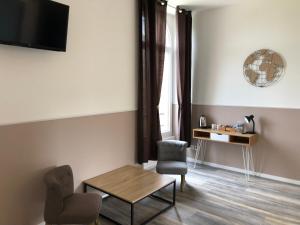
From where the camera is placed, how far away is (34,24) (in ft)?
7.23

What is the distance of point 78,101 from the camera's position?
281 centimetres

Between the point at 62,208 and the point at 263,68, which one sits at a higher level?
the point at 263,68

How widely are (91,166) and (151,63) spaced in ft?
5.81

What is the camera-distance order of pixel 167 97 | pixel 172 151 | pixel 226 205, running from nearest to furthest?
pixel 226 205 → pixel 172 151 → pixel 167 97

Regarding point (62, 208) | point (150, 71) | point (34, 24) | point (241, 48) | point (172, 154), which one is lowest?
point (62, 208)

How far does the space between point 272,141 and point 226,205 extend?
150cm

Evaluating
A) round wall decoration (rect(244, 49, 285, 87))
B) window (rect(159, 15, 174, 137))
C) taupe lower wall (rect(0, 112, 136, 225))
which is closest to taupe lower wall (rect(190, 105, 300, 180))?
round wall decoration (rect(244, 49, 285, 87))

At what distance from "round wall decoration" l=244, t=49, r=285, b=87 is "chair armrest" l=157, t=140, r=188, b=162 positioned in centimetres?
159

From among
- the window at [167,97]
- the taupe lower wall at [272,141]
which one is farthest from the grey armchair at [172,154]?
the taupe lower wall at [272,141]

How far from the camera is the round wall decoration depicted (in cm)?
379

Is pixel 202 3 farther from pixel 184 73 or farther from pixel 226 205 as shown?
→ pixel 226 205

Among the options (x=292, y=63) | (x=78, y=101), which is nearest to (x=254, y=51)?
(x=292, y=63)

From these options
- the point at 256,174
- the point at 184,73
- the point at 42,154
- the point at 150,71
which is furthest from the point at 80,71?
the point at 256,174

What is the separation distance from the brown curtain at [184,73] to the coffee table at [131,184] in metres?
1.61
